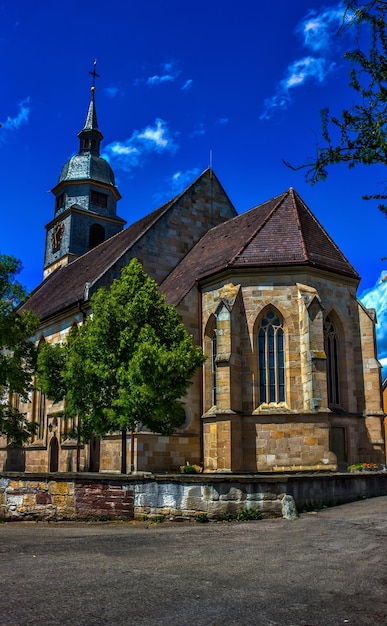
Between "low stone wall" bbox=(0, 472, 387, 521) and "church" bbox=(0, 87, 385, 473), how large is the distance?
203 inches

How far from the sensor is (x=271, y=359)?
70.2 ft

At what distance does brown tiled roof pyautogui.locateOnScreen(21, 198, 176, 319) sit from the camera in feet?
93.2

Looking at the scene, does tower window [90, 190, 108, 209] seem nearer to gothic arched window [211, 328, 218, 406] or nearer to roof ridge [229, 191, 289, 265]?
roof ridge [229, 191, 289, 265]

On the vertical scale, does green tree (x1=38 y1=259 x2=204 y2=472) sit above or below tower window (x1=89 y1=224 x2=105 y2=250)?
below

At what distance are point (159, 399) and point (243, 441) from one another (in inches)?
194

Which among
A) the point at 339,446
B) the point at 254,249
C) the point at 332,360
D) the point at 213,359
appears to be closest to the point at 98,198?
the point at 254,249

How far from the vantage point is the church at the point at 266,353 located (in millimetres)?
20250

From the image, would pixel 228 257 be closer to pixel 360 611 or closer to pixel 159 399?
pixel 159 399

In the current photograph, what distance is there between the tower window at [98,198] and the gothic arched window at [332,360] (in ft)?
71.6

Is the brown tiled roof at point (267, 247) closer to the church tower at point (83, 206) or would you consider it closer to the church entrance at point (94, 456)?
the church entrance at point (94, 456)

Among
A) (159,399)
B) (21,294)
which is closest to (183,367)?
(159,399)

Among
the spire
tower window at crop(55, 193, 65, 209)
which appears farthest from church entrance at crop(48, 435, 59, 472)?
the spire

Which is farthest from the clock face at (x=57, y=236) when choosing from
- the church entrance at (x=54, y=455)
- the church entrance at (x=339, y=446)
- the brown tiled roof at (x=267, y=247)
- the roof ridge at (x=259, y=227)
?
the church entrance at (x=339, y=446)

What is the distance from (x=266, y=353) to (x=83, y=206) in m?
21.8
